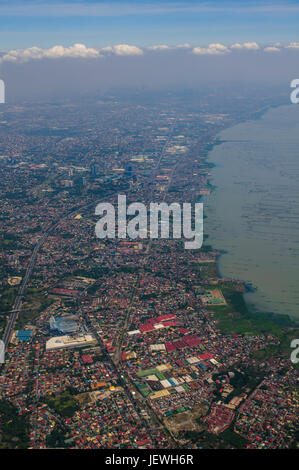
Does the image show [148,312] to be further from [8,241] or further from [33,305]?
[8,241]

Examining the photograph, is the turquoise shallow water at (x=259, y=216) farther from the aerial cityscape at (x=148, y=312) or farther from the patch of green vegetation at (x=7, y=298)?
the patch of green vegetation at (x=7, y=298)

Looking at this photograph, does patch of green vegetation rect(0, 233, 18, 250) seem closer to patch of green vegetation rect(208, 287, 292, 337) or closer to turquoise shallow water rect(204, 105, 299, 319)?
turquoise shallow water rect(204, 105, 299, 319)

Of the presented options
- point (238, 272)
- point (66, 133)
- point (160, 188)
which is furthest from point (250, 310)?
point (66, 133)

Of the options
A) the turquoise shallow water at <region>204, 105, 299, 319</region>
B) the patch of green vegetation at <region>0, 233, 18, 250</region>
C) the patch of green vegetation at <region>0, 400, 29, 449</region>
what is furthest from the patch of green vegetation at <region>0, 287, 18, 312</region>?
the turquoise shallow water at <region>204, 105, 299, 319</region>

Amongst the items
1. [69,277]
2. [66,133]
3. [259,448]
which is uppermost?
[66,133]

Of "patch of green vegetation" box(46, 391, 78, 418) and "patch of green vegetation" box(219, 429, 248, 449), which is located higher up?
"patch of green vegetation" box(46, 391, 78, 418)

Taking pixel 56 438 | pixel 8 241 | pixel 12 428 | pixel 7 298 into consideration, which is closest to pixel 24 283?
pixel 7 298

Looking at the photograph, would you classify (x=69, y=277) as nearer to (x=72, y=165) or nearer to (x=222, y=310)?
(x=222, y=310)
